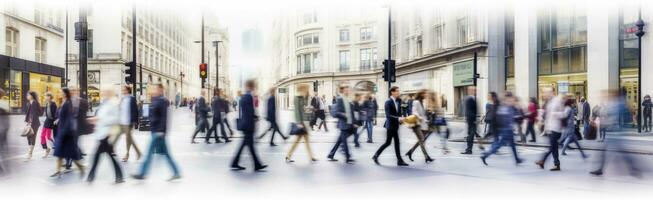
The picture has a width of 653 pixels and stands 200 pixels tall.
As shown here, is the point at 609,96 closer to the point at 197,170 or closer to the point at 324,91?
the point at 197,170

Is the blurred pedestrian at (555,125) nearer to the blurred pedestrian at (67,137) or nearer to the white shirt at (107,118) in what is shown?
the white shirt at (107,118)

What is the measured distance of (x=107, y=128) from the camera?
7434mm

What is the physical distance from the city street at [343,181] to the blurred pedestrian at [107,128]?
222 millimetres

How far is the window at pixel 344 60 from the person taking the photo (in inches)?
2419

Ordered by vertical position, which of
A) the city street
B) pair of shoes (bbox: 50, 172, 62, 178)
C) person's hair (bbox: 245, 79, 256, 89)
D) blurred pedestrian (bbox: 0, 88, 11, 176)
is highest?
person's hair (bbox: 245, 79, 256, 89)

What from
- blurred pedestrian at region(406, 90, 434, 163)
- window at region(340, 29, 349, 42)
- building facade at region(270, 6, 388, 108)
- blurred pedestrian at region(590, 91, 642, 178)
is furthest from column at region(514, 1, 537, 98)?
window at region(340, 29, 349, 42)

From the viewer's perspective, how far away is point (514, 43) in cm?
2864

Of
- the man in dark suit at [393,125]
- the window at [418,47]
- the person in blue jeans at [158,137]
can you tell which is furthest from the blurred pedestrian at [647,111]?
the window at [418,47]

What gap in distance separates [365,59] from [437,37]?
23101mm

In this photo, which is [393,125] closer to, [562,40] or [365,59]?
[562,40]

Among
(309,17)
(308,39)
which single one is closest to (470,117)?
(308,39)

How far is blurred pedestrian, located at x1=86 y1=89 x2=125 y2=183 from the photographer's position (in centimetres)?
729

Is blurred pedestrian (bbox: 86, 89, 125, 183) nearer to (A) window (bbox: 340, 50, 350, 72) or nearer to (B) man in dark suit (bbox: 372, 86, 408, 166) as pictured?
(B) man in dark suit (bbox: 372, 86, 408, 166)

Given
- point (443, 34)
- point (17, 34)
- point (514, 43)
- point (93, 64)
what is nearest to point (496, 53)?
point (514, 43)
